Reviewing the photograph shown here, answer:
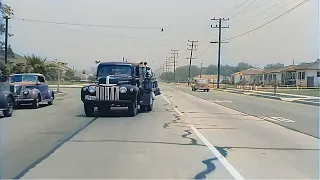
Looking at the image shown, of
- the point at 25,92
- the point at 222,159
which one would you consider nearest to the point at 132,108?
the point at 25,92

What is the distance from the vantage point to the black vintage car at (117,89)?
19.0 meters

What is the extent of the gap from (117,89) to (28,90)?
7199 mm

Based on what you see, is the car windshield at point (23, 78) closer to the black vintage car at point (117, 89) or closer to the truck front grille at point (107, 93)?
the black vintage car at point (117, 89)

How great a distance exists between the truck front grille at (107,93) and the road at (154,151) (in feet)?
7.61

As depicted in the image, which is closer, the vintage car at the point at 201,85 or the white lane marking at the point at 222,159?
the white lane marking at the point at 222,159

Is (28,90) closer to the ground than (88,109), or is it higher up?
higher up

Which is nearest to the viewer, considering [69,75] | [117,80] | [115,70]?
[117,80]

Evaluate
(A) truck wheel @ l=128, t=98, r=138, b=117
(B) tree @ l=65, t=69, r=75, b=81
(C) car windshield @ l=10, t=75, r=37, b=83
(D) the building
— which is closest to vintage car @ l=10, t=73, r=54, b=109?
(C) car windshield @ l=10, t=75, r=37, b=83

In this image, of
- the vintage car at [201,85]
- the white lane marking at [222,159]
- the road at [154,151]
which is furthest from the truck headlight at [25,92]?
the vintage car at [201,85]

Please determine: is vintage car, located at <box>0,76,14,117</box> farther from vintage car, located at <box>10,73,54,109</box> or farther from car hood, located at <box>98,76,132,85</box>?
vintage car, located at <box>10,73,54,109</box>

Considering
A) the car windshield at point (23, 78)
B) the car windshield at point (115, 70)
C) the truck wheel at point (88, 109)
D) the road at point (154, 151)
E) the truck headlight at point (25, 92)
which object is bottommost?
the road at point (154, 151)

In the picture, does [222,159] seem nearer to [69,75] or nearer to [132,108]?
[132,108]

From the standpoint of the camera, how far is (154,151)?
10.6m

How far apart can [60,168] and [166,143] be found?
3925mm
